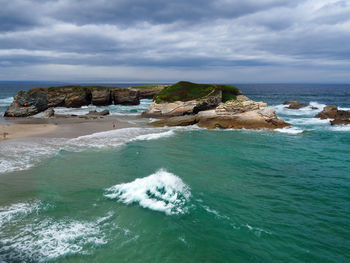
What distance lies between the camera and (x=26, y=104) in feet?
143

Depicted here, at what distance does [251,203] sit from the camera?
1110 cm

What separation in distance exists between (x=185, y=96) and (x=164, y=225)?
1467 inches

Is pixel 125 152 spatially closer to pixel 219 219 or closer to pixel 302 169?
pixel 219 219

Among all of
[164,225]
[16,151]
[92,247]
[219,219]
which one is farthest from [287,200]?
[16,151]

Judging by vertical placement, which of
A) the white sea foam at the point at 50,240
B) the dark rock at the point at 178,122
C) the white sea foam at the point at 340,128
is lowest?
the white sea foam at the point at 50,240

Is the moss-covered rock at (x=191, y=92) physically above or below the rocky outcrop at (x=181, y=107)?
above

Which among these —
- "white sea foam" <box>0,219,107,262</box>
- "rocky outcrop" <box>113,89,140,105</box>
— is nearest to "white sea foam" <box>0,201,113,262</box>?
"white sea foam" <box>0,219,107,262</box>

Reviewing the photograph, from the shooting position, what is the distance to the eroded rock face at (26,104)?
42.8 meters

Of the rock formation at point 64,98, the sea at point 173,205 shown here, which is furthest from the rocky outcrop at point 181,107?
the sea at point 173,205

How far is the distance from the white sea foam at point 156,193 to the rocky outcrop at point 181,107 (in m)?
29.1

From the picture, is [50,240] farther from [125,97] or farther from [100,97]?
[125,97]

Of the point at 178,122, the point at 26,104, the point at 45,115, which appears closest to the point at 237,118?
the point at 178,122

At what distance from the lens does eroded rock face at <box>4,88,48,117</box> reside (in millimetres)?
42750

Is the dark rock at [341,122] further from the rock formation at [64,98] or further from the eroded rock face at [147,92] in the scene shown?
the eroded rock face at [147,92]
